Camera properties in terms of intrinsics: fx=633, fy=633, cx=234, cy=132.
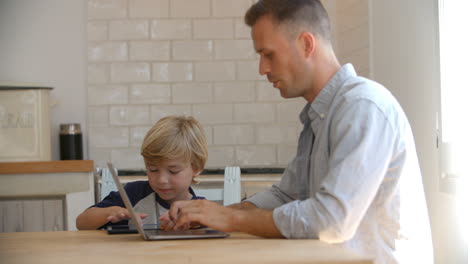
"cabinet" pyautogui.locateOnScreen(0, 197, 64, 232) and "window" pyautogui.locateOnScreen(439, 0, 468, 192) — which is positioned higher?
"window" pyautogui.locateOnScreen(439, 0, 468, 192)

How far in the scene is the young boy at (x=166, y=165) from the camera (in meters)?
2.13

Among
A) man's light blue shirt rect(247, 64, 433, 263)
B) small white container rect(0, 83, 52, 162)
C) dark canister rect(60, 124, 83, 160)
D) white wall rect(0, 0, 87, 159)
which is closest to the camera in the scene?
man's light blue shirt rect(247, 64, 433, 263)

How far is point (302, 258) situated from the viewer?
3.67 feet

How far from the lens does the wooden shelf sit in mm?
3285

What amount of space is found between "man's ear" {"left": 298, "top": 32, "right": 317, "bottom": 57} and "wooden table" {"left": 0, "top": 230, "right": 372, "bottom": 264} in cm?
58

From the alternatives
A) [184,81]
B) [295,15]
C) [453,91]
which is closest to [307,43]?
[295,15]

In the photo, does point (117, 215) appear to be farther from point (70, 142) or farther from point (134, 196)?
point (70, 142)

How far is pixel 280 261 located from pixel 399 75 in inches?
79.2

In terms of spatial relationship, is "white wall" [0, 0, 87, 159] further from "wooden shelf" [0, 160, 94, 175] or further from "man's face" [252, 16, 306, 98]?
"man's face" [252, 16, 306, 98]

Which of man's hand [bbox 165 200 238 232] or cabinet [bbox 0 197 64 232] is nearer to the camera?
man's hand [bbox 165 200 238 232]

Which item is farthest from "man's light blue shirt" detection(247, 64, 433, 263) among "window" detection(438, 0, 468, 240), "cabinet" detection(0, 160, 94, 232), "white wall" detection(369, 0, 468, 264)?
"cabinet" detection(0, 160, 94, 232)

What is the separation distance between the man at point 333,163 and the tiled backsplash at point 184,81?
196 cm

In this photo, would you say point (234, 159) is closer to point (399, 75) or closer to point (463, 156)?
point (399, 75)

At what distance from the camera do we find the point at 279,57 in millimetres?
1742
